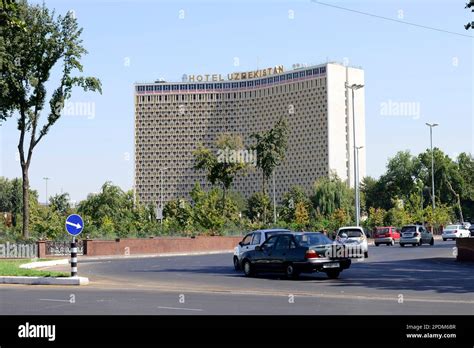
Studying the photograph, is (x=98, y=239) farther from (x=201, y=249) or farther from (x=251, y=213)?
(x=251, y=213)

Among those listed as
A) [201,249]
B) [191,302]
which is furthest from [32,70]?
[191,302]

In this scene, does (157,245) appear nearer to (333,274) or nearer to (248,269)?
(248,269)

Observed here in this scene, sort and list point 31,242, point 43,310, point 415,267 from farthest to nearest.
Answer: point 31,242, point 415,267, point 43,310

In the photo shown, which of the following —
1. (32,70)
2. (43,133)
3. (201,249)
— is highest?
(32,70)

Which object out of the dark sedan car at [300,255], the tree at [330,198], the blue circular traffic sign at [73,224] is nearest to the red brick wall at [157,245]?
the blue circular traffic sign at [73,224]

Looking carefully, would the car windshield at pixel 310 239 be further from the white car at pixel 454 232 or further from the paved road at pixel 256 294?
the white car at pixel 454 232

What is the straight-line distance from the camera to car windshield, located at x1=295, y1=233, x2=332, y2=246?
24359mm

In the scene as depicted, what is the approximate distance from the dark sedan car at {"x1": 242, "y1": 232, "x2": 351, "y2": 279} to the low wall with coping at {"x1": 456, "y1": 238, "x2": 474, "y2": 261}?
35.8ft

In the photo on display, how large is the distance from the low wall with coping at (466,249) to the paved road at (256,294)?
491 cm

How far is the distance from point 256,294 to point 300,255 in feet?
17.5

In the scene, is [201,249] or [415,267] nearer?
[415,267]

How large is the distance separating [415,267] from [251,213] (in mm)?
107488
